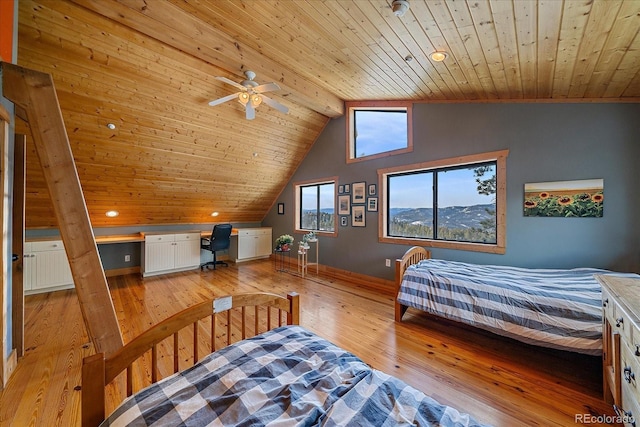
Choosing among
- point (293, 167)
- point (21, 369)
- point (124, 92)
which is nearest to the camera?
point (21, 369)

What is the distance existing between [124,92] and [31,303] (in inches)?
125

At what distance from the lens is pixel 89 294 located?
1792 millimetres

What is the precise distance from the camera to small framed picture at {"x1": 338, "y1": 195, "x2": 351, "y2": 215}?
4.83 m

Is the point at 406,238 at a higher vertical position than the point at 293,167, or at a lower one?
lower

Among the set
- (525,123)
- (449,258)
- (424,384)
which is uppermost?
(525,123)

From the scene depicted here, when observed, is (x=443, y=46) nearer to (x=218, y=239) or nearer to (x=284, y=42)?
(x=284, y=42)

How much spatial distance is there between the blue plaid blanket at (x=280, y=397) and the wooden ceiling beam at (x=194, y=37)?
3113 mm

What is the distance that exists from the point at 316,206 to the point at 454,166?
3047 millimetres

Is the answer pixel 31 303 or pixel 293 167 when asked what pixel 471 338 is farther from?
pixel 31 303

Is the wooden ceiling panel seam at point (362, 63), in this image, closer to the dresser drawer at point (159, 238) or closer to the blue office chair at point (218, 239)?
the blue office chair at point (218, 239)

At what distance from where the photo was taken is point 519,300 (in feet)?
7.00

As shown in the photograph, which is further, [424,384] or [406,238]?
[406,238]

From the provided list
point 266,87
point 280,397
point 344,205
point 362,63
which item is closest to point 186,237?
point 344,205

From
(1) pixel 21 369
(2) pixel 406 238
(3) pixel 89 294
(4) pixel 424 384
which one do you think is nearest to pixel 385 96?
(2) pixel 406 238
